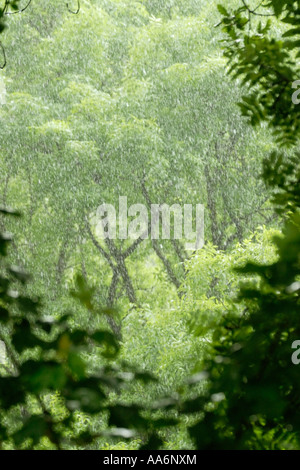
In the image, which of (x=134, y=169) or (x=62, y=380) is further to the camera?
(x=134, y=169)

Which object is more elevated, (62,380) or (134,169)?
(134,169)

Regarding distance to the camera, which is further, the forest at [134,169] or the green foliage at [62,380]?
the forest at [134,169]

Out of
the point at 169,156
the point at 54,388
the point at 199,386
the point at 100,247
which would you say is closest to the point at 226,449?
the point at 54,388

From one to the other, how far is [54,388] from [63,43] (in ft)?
43.9

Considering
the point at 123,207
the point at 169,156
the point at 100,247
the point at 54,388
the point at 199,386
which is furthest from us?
the point at 100,247

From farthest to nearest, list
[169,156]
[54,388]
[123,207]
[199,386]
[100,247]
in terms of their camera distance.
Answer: [100,247] < [123,207] < [169,156] < [199,386] < [54,388]

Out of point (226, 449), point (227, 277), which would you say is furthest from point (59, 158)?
point (226, 449)

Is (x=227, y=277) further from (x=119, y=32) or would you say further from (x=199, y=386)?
(x=119, y=32)

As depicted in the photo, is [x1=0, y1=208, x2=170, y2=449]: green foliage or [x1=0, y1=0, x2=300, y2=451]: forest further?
[x1=0, y1=0, x2=300, y2=451]: forest

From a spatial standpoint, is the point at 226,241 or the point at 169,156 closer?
the point at 169,156

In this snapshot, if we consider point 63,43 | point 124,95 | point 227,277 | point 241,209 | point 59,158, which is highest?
point 63,43

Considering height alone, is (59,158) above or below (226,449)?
above

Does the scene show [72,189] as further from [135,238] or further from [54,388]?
[54,388]

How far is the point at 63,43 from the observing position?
536 inches
